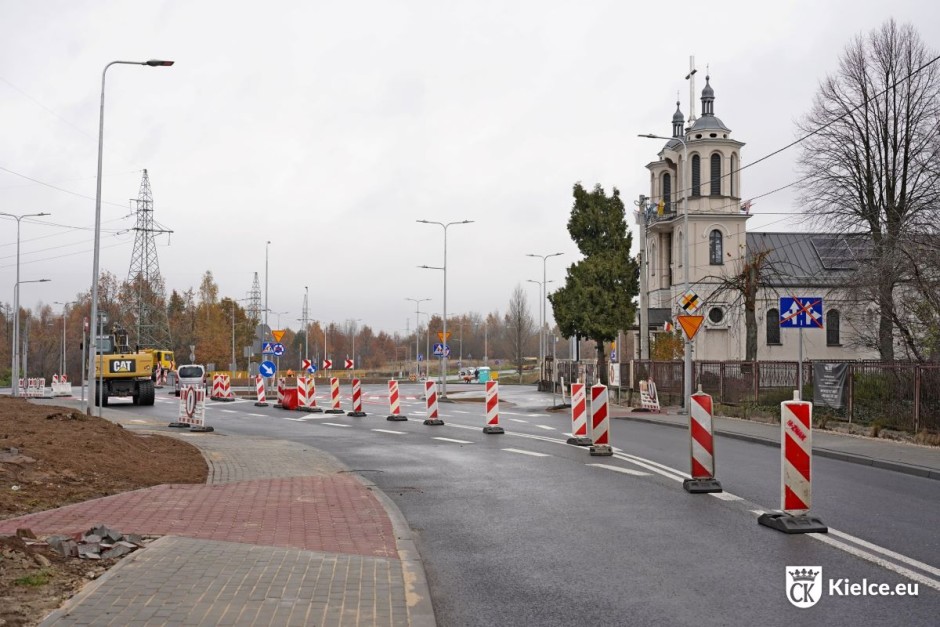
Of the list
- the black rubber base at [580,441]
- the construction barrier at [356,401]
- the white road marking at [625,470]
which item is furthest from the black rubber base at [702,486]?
the construction barrier at [356,401]

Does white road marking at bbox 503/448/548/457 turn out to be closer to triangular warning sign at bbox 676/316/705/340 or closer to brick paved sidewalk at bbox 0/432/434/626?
brick paved sidewalk at bbox 0/432/434/626

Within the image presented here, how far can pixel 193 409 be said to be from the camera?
22.4 meters

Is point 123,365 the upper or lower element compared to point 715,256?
lower

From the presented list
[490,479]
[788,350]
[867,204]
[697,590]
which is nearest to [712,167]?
[788,350]

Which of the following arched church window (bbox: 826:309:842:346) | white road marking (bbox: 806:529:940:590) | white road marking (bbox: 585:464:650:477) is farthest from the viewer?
arched church window (bbox: 826:309:842:346)

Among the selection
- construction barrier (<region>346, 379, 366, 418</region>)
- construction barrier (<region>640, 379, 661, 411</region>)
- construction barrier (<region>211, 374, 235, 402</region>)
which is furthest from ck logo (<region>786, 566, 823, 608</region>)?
construction barrier (<region>211, 374, 235, 402</region>)

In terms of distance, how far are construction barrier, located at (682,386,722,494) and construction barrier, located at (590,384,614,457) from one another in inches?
153

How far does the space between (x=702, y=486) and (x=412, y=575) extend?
5605 millimetres

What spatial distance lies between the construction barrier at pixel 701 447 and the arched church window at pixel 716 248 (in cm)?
5044

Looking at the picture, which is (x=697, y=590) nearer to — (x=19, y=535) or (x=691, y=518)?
(x=691, y=518)

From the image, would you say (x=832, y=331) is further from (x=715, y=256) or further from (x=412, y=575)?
(x=412, y=575)

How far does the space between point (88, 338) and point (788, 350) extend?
51.3 metres

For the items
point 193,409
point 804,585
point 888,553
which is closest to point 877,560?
point 888,553

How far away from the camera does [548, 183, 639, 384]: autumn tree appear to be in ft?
143
